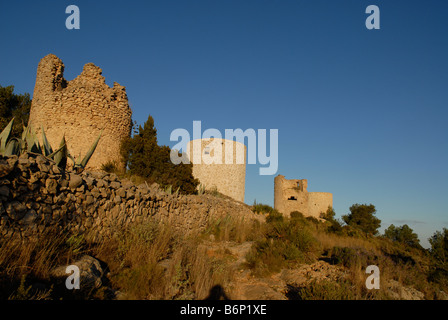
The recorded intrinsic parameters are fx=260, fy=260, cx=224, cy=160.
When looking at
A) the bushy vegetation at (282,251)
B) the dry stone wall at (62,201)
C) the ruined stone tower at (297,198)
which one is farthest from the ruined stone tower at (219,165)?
the dry stone wall at (62,201)

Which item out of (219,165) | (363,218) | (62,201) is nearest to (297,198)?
(363,218)

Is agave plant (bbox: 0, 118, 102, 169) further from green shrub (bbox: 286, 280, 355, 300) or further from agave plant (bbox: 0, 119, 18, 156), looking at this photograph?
green shrub (bbox: 286, 280, 355, 300)

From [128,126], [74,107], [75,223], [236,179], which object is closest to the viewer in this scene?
[75,223]

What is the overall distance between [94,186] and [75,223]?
0.99m

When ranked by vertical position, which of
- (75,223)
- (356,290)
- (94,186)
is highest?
(94,186)

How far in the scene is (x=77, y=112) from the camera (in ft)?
39.6

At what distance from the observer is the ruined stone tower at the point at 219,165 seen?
25.5m

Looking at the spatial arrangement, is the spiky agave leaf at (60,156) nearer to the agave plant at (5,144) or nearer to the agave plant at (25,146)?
the agave plant at (25,146)

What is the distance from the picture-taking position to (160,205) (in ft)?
26.4

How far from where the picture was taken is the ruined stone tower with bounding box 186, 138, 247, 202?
25484mm

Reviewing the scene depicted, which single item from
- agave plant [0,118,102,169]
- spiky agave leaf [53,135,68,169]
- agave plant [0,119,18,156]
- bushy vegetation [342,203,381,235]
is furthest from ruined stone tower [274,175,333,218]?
agave plant [0,119,18,156]

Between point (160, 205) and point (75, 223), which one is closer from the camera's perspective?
point (75, 223)

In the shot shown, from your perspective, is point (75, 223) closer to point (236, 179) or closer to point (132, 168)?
point (132, 168)
